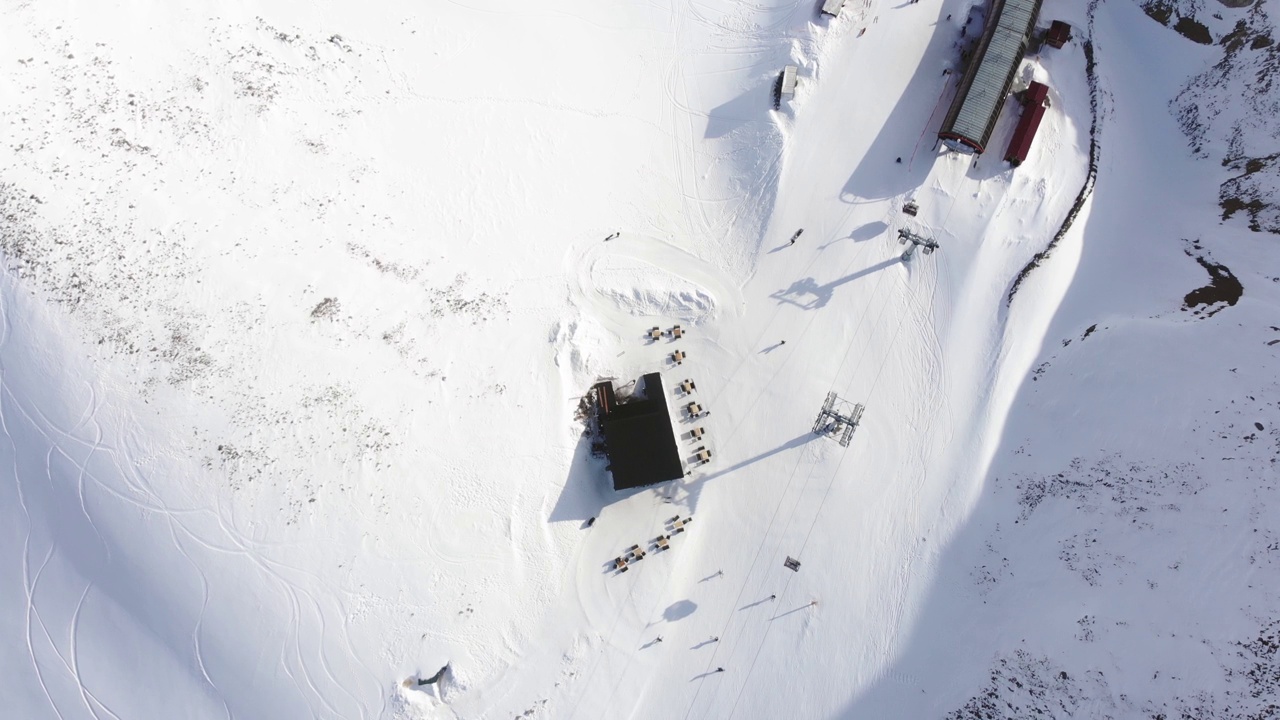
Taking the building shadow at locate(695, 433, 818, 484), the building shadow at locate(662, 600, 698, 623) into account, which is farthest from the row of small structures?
the building shadow at locate(662, 600, 698, 623)

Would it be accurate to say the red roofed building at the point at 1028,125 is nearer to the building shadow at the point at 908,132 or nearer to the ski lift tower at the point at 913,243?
the building shadow at the point at 908,132

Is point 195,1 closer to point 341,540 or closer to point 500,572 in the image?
point 341,540

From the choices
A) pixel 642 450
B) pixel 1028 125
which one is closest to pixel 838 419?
pixel 642 450

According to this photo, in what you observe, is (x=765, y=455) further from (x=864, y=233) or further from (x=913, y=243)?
(x=913, y=243)

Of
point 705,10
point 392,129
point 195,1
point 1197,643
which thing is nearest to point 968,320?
point 1197,643

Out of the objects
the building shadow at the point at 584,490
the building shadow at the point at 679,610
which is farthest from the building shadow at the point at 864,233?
the building shadow at the point at 679,610
